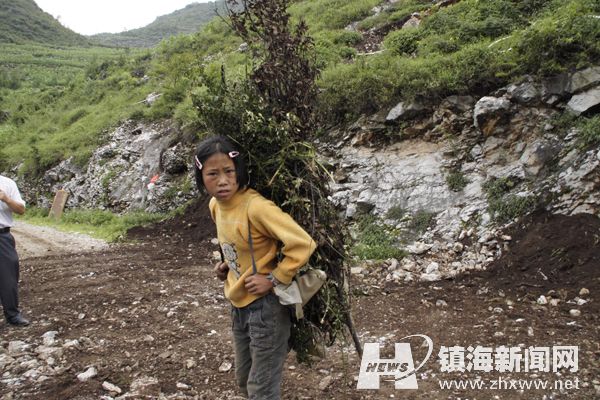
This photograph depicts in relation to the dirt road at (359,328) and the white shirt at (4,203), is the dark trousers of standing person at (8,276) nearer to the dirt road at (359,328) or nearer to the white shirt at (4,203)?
the white shirt at (4,203)

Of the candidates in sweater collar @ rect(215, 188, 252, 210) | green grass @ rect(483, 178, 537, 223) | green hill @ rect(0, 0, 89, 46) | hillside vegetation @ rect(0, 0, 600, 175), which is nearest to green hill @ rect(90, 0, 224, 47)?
green hill @ rect(0, 0, 89, 46)

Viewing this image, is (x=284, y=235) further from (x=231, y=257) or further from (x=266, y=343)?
(x=266, y=343)

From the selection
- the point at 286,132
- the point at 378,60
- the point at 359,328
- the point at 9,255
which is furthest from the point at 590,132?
the point at 9,255

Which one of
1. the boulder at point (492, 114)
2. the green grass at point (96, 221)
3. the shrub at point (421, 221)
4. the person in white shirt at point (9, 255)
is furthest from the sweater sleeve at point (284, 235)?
the green grass at point (96, 221)

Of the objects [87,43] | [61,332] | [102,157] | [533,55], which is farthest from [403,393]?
[87,43]

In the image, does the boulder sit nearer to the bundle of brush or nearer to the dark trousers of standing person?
the bundle of brush

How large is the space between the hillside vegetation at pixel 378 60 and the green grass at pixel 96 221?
2838 mm

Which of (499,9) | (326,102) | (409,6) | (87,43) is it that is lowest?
(326,102)

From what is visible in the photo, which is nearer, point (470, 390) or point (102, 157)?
point (470, 390)

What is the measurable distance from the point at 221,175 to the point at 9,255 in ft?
13.2

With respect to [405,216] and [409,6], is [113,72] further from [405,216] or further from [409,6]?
[405,216]

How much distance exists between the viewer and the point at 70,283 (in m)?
7.01

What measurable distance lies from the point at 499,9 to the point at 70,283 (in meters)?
10.7

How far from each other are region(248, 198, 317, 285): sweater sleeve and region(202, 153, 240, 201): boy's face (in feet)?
0.55
